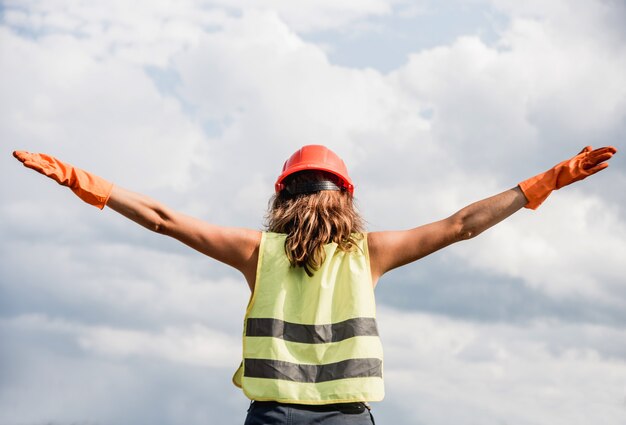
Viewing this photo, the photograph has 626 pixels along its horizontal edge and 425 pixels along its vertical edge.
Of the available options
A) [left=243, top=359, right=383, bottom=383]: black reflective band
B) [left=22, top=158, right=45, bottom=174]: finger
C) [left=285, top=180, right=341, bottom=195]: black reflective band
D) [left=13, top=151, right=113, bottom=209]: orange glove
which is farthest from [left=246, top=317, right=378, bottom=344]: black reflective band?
[left=22, top=158, right=45, bottom=174]: finger

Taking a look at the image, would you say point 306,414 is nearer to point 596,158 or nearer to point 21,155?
point 21,155

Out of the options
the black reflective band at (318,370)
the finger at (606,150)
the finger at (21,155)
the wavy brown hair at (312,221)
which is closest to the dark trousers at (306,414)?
the black reflective band at (318,370)

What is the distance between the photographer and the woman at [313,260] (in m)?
5.37

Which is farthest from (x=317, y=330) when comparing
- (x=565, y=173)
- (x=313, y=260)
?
(x=565, y=173)

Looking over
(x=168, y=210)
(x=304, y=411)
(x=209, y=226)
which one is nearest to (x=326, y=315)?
(x=304, y=411)

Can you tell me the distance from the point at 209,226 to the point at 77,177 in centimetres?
122

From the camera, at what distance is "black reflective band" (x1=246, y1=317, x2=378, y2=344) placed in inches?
215

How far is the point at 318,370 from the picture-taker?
17.8 ft

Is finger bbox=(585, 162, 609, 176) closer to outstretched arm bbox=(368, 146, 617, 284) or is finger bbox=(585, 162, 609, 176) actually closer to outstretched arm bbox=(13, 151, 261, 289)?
outstretched arm bbox=(368, 146, 617, 284)

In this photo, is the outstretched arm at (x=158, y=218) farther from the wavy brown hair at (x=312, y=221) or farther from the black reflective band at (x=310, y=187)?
the black reflective band at (x=310, y=187)

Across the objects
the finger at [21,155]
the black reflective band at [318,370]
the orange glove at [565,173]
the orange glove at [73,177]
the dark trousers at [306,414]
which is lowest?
the dark trousers at [306,414]

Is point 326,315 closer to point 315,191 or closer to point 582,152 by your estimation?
point 315,191

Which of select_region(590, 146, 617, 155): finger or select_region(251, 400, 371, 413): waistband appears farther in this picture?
select_region(590, 146, 617, 155): finger

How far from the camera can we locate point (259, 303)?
568 centimetres
